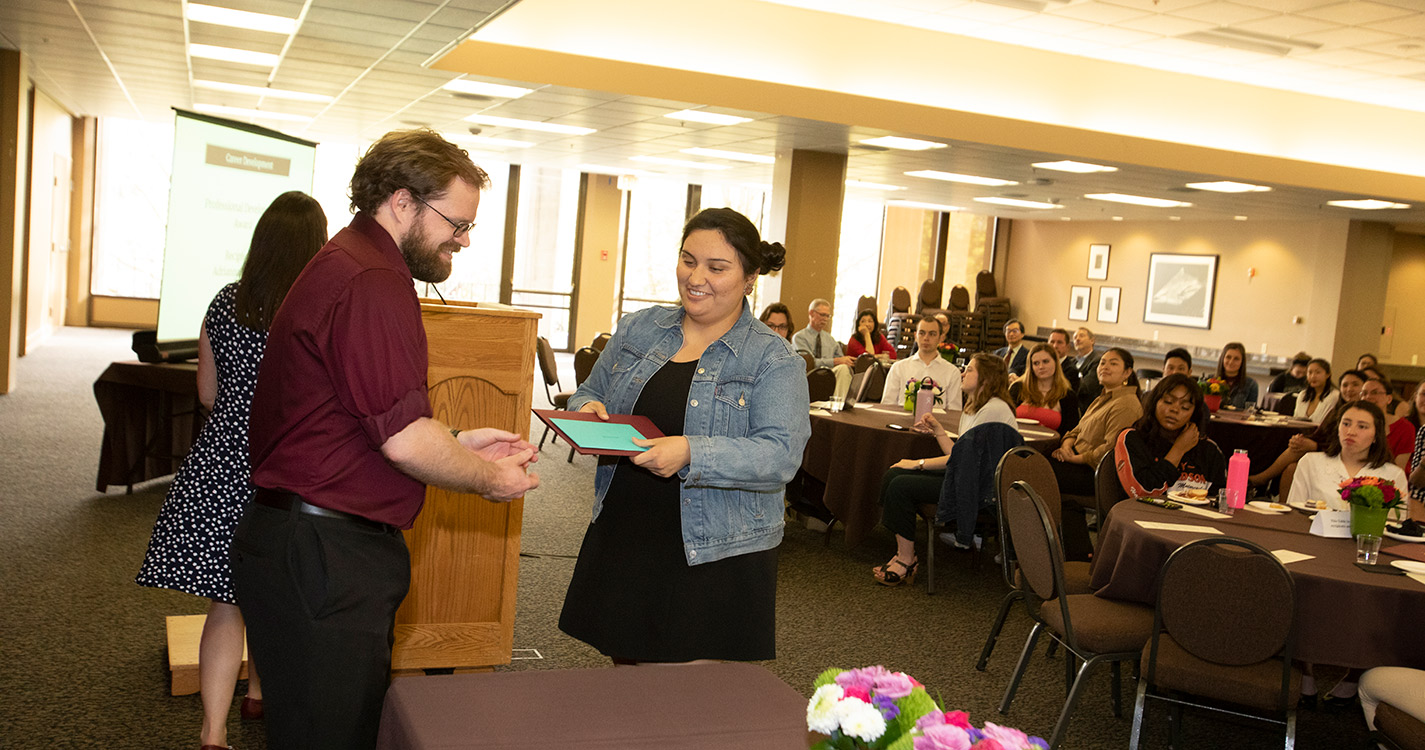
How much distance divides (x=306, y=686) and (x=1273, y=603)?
9.39 ft

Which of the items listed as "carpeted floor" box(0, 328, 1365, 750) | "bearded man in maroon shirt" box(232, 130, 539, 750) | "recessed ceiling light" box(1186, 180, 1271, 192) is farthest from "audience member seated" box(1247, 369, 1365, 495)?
"bearded man in maroon shirt" box(232, 130, 539, 750)

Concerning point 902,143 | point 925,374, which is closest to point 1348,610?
point 925,374

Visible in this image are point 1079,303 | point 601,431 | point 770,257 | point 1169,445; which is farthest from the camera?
point 1079,303

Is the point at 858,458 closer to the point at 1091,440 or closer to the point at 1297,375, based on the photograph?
the point at 1091,440

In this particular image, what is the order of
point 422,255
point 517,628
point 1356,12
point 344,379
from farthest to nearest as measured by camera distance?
point 1356,12 < point 517,628 < point 422,255 < point 344,379

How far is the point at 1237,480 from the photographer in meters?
4.68

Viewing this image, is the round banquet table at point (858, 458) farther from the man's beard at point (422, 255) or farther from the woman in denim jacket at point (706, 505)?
the man's beard at point (422, 255)

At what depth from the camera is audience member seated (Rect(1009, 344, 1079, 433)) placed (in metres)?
7.48

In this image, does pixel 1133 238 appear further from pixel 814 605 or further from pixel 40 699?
pixel 40 699

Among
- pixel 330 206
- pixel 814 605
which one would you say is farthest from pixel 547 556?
pixel 330 206

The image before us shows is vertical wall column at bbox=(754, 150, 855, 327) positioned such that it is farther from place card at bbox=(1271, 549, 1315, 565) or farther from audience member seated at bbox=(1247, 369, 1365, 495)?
place card at bbox=(1271, 549, 1315, 565)

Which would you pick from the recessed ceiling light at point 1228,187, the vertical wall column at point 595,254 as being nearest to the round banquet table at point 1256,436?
the recessed ceiling light at point 1228,187

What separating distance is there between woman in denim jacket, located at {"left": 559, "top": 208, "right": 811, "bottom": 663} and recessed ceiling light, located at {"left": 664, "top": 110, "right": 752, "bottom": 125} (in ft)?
24.9

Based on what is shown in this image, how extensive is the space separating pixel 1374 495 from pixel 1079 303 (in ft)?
50.5
